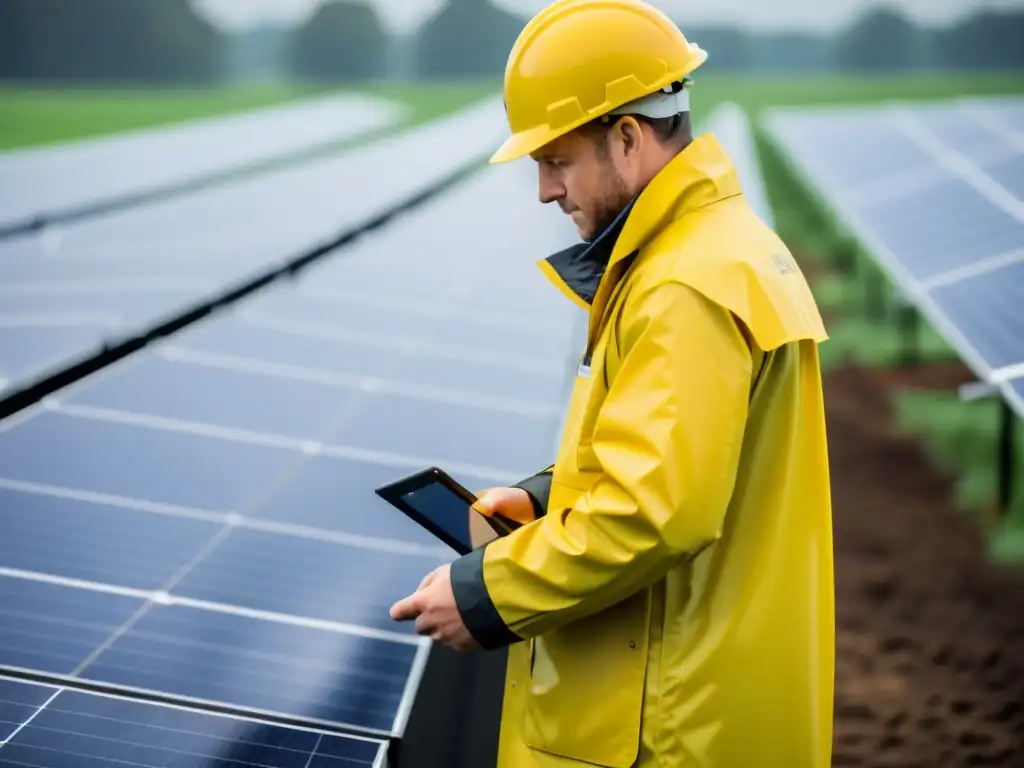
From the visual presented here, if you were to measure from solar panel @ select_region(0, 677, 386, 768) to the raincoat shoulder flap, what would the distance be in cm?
109

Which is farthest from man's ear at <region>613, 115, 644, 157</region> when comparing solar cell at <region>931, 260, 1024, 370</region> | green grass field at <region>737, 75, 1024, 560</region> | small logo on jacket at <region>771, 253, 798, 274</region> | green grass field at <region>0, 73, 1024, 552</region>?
green grass field at <region>0, 73, 1024, 552</region>

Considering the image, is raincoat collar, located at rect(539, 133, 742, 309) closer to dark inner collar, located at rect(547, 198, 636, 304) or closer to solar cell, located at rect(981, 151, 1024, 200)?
dark inner collar, located at rect(547, 198, 636, 304)

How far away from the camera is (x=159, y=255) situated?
26.1 ft

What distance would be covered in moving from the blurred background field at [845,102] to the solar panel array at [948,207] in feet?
4.22

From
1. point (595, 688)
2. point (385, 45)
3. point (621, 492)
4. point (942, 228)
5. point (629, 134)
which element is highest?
point (385, 45)

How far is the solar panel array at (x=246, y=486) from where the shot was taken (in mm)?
2373

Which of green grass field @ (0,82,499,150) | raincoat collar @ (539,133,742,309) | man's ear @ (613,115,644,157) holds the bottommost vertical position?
raincoat collar @ (539,133,742,309)

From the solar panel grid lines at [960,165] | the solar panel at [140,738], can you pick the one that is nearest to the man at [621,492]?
the solar panel at [140,738]

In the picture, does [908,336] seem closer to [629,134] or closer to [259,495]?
[259,495]

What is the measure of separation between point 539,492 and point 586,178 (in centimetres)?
68

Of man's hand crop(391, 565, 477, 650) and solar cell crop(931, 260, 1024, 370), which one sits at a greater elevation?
solar cell crop(931, 260, 1024, 370)

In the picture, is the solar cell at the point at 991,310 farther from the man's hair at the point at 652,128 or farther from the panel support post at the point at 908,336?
the panel support post at the point at 908,336

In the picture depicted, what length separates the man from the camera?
1798 mm

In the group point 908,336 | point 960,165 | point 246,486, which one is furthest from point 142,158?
point 246,486
